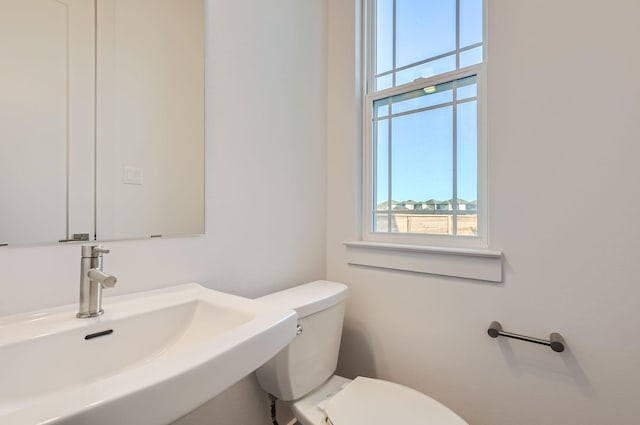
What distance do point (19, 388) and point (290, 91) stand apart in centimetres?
125

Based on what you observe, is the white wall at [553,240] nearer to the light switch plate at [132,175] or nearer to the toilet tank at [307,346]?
the toilet tank at [307,346]

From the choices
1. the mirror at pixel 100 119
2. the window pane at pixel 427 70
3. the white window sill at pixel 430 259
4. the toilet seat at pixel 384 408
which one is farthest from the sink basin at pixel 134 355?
the window pane at pixel 427 70

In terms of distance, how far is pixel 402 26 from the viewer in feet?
4.68

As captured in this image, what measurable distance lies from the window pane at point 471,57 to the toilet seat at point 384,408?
1.27m

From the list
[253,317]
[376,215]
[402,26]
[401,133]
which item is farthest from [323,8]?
[253,317]

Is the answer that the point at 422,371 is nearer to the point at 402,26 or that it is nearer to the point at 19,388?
the point at 19,388

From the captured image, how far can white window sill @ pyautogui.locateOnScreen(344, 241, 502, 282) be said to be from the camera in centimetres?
107

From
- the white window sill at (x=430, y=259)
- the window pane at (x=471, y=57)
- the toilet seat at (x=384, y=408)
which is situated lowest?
the toilet seat at (x=384, y=408)

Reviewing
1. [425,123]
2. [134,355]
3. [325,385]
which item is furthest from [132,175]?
[425,123]

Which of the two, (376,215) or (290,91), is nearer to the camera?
(290,91)

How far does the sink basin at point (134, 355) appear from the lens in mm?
401

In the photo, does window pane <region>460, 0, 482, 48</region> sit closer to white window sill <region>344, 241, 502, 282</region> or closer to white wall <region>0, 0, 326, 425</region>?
white wall <region>0, 0, 326, 425</region>

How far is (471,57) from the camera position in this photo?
121 cm

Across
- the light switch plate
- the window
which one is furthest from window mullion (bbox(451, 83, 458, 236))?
the light switch plate
